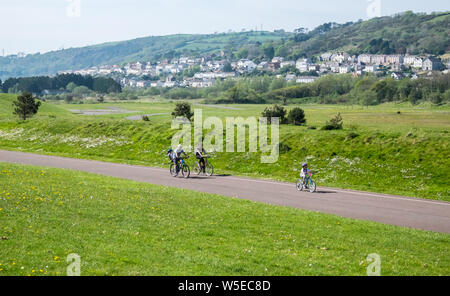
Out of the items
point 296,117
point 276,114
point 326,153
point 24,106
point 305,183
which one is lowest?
point 305,183

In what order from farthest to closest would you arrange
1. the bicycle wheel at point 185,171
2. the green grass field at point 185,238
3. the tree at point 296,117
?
1. the tree at point 296,117
2. the bicycle wheel at point 185,171
3. the green grass field at point 185,238

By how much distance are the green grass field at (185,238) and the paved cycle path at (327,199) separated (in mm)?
2421

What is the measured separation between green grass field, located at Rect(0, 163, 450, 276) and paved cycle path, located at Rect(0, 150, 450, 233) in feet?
7.94

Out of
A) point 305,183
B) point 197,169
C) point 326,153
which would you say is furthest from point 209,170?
point 326,153

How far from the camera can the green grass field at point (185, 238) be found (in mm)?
12547

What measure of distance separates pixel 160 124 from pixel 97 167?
Answer: 770 inches

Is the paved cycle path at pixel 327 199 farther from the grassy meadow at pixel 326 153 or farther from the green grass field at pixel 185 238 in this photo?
the grassy meadow at pixel 326 153

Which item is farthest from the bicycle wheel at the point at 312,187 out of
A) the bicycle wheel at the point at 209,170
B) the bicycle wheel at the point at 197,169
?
the bicycle wheel at the point at 197,169

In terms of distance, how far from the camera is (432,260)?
47.4ft

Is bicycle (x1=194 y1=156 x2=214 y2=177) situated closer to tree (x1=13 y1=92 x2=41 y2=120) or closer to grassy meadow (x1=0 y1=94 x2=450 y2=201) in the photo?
grassy meadow (x1=0 y1=94 x2=450 y2=201)

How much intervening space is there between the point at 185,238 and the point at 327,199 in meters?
12.5

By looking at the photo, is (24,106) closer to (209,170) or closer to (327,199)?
(209,170)

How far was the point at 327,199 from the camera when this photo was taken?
25.7 meters
